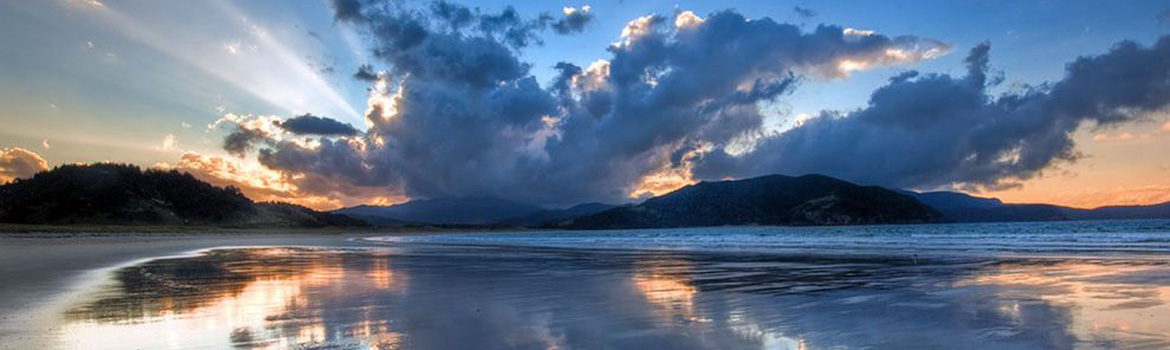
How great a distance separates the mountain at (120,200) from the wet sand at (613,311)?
16689 cm

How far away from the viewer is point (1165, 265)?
66.7ft

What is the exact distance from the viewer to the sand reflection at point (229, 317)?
8336 millimetres

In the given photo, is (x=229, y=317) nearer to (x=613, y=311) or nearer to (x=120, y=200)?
(x=613, y=311)

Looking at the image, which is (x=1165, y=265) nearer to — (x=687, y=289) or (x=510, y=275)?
(x=687, y=289)

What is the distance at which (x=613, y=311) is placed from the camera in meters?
11.2

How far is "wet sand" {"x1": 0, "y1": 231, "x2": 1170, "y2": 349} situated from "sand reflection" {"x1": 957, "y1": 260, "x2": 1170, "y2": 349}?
0.04m

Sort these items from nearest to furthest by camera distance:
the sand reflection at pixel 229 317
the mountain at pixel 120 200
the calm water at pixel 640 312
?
the calm water at pixel 640 312
the sand reflection at pixel 229 317
the mountain at pixel 120 200

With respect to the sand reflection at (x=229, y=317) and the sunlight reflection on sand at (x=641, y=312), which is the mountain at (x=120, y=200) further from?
the sunlight reflection on sand at (x=641, y=312)

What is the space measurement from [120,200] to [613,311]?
192960mm

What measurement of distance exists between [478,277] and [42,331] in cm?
1135

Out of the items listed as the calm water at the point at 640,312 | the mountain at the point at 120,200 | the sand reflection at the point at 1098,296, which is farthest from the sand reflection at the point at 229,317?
the mountain at the point at 120,200

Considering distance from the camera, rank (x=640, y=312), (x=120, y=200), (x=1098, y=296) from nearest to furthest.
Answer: (x=640, y=312)
(x=1098, y=296)
(x=120, y=200)

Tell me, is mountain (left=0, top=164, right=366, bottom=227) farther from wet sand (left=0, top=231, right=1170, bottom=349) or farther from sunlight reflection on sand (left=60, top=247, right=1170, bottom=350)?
sunlight reflection on sand (left=60, top=247, right=1170, bottom=350)

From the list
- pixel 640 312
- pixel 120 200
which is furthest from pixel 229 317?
pixel 120 200
